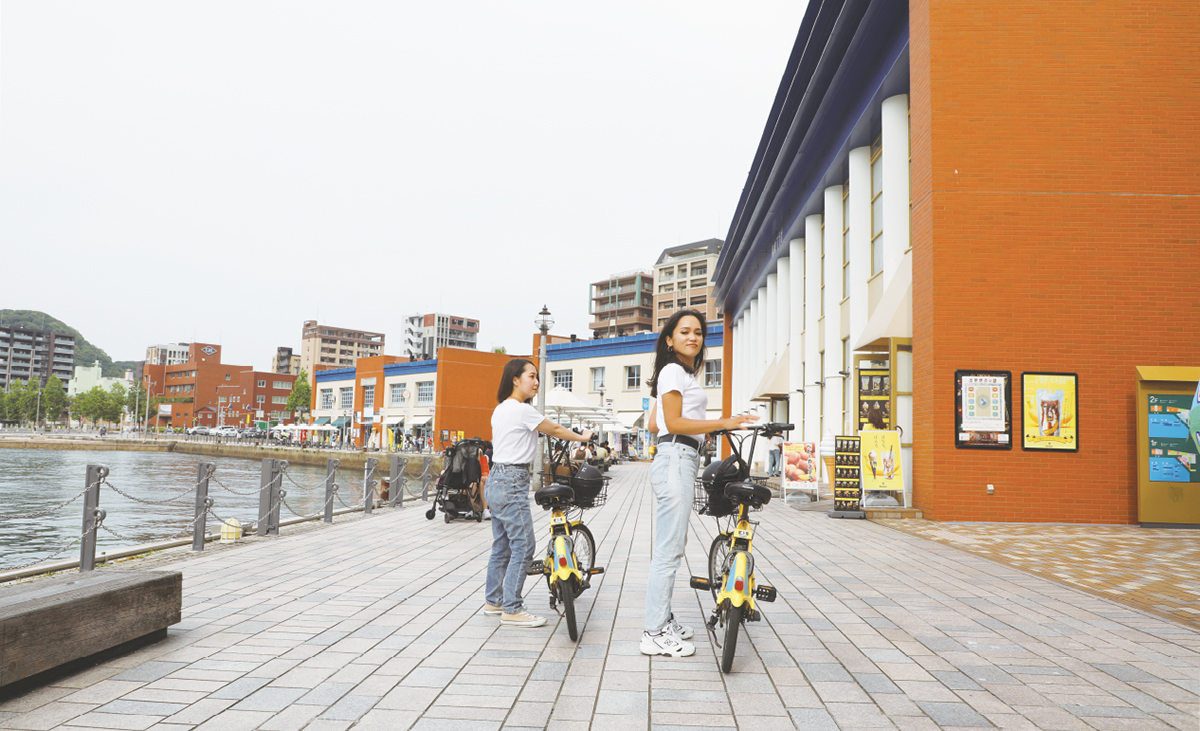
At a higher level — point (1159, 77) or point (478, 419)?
point (1159, 77)

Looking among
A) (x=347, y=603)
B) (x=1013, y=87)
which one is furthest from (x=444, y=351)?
(x=347, y=603)

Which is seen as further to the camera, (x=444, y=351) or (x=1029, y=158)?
(x=444, y=351)

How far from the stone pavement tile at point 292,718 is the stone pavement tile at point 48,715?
830 mm

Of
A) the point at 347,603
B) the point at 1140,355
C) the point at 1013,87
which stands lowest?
the point at 347,603

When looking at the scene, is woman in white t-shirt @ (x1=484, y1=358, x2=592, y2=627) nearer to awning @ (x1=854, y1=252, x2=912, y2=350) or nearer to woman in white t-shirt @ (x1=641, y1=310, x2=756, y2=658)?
woman in white t-shirt @ (x1=641, y1=310, x2=756, y2=658)

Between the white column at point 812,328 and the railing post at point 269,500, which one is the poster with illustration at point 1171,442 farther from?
the railing post at point 269,500

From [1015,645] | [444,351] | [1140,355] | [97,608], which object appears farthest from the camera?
[444,351]

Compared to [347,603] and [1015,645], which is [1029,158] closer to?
[1015,645]

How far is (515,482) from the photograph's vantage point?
5.29 meters

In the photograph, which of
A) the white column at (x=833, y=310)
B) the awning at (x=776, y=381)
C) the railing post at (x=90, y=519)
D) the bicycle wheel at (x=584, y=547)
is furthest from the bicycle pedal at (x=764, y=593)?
the awning at (x=776, y=381)

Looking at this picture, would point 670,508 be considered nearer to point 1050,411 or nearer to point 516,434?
point 516,434

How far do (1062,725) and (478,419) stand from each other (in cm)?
6269

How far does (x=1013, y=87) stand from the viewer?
1266 centimetres

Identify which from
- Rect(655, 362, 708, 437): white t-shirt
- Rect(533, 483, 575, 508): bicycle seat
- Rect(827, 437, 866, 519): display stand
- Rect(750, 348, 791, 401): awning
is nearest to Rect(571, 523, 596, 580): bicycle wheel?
Rect(533, 483, 575, 508): bicycle seat
